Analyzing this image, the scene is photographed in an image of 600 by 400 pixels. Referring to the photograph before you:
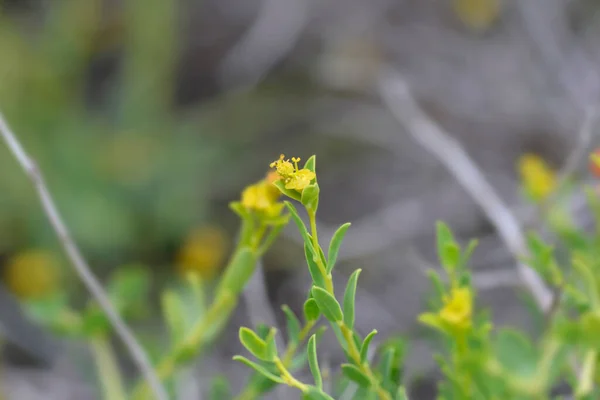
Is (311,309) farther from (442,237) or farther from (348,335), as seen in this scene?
(442,237)

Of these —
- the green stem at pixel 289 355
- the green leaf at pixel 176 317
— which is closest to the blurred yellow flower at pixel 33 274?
the green leaf at pixel 176 317

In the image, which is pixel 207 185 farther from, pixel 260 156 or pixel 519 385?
pixel 519 385

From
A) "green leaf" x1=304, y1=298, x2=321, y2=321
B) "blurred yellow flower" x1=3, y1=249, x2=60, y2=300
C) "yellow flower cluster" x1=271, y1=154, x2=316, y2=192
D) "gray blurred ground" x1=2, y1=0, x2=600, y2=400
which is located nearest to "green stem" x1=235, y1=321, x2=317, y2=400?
"green leaf" x1=304, y1=298, x2=321, y2=321

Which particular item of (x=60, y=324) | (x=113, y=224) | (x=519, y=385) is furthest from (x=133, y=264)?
(x=519, y=385)

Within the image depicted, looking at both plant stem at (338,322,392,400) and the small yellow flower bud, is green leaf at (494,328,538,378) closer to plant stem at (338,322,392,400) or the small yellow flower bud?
plant stem at (338,322,392,400)

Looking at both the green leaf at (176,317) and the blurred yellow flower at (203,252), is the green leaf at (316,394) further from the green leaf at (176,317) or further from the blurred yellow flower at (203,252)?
the blurred yellow flower at (203,252)

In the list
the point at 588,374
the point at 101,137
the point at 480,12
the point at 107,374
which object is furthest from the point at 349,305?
the point at 480,12
